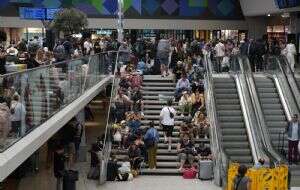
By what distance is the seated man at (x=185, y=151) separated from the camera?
20.9 m

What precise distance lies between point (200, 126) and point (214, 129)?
1.58 m

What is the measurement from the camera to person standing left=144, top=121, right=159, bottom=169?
2066 cm

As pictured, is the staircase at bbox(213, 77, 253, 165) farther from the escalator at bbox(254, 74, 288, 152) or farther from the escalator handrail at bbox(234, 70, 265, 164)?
the escalator at bbox(254, 74, 288, 152)

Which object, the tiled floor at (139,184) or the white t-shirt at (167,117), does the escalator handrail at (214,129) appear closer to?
the tiled floor at (139,184)

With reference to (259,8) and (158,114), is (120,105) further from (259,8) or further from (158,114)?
(259,8)

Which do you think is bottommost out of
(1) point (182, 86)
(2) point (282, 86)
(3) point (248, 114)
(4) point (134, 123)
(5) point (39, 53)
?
(4) point (134, 123)

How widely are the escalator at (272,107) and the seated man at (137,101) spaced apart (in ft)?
14.8

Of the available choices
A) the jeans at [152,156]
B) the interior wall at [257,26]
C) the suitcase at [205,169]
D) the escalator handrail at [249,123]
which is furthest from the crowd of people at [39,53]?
the interior wall at [257,26]

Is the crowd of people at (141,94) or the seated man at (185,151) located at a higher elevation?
the crowd of people at (141,94)

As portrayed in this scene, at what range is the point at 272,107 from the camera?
23391mm

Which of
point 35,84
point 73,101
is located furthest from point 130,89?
point 35,84

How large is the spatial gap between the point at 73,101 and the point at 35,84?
4.71 m

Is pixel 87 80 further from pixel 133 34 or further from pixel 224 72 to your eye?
pixel 133 34

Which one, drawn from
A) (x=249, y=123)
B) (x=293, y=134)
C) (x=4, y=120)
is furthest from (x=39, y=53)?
(x=4, y=120)
